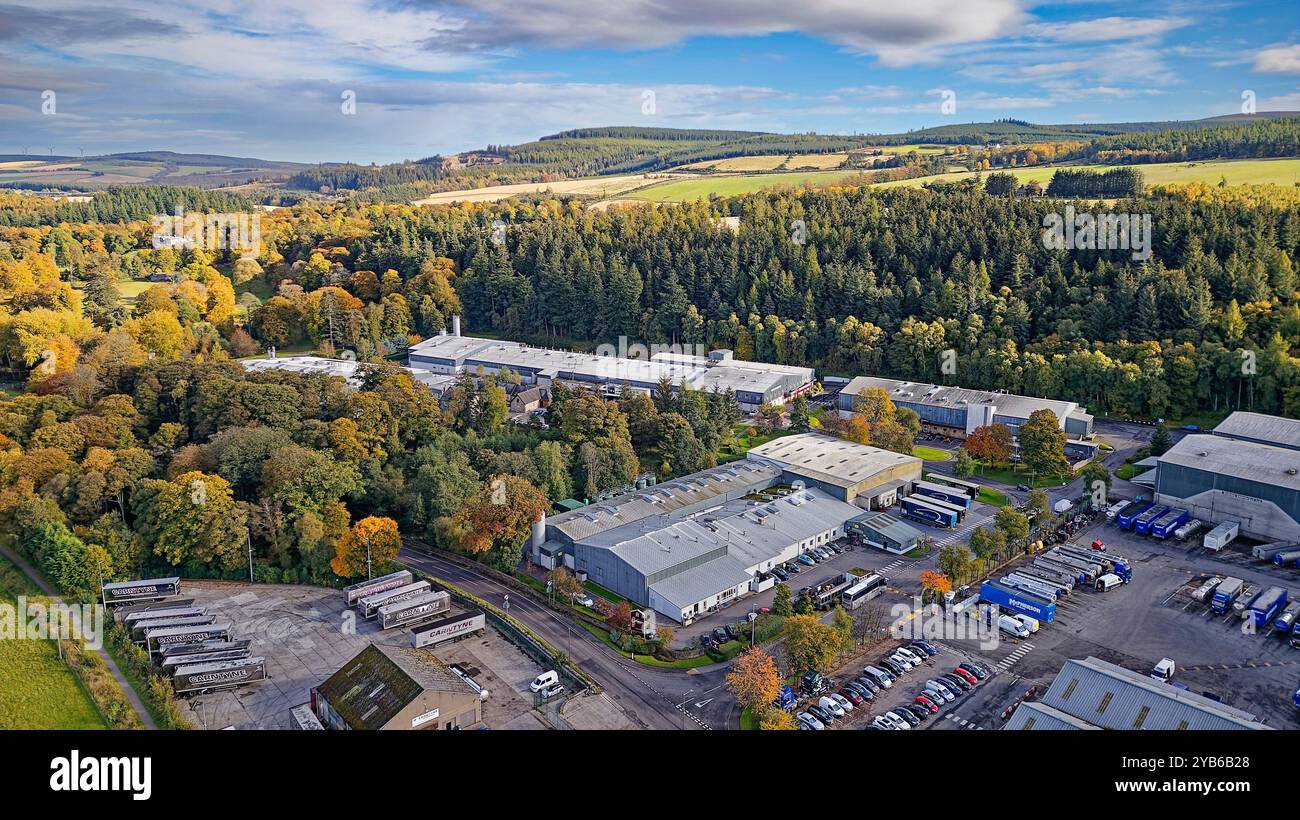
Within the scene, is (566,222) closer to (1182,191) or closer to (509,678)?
(1182,191)

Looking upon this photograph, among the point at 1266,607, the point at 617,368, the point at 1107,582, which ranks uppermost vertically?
the point at 617,368

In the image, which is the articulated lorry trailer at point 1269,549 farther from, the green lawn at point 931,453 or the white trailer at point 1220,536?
the green lawn at point 931,453

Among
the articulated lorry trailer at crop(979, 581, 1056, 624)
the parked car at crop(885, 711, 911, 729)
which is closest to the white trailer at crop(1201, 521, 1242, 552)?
the articulated lorry trailer at crop(979, 581, 1056, 624)

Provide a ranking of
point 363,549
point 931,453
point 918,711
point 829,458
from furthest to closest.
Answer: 1. point 931,453
2. point 829,458
3. point 363,549
4. point 918,711

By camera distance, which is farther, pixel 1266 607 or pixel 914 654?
pixel 1266 607

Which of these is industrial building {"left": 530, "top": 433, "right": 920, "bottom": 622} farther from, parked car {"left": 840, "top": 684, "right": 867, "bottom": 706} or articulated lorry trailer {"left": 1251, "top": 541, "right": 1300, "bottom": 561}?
articulated lorry trailer {"left": 1251, "top": 541, "right": 1300, "bottom": 561}

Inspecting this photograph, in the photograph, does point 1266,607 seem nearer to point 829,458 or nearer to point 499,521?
point 829,458

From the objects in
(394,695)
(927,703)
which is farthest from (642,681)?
Answer: (927,703)
